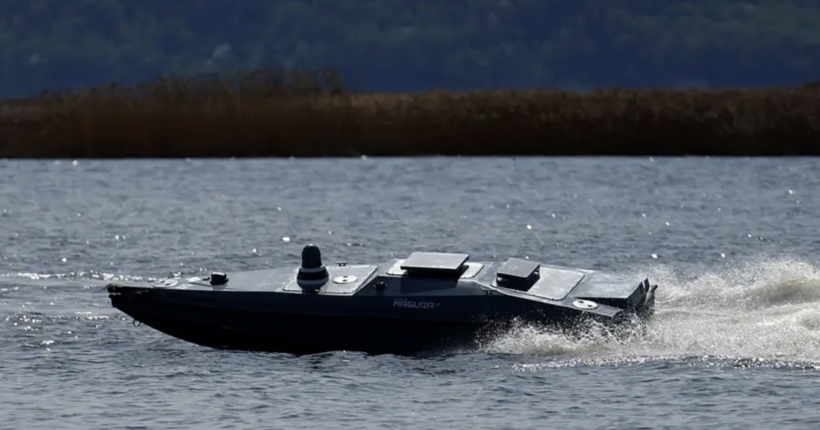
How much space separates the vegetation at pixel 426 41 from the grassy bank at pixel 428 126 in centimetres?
9890

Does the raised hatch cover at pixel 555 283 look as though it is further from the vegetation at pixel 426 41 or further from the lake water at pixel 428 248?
the vegetation at pixel 426 41

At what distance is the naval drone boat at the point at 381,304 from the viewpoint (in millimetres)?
21891

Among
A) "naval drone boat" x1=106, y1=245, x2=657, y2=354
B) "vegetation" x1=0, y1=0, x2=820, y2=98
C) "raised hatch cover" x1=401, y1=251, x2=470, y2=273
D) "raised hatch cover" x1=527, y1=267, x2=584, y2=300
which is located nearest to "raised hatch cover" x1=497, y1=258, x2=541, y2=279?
"naval drone boat" x1=106, y1=245, x2=657, y2=354

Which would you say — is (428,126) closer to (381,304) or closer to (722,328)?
(722,328)

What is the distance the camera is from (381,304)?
2208cm

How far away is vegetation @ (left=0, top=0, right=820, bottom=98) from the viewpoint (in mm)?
154250

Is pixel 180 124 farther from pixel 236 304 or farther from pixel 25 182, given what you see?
pixel 236 304

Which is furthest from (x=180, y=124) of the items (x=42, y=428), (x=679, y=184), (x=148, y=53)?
(x=148, y=53)

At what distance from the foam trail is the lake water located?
0.13 feet

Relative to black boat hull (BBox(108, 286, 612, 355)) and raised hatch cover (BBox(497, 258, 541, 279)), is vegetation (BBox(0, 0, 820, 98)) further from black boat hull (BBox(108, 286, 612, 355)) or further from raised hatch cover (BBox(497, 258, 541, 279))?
raised hatch cover (BBox(497, 258, 541, 279))

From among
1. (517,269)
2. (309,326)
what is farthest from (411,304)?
(517,269)

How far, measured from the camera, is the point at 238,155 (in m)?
51.2

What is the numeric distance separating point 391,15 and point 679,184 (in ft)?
366

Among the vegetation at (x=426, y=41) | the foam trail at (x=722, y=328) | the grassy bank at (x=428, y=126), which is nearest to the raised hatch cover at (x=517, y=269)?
the foam trail at (x=722, y=328)
